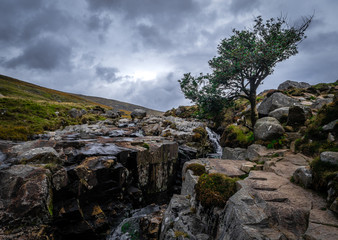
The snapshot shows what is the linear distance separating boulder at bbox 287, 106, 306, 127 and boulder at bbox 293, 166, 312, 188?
1004 cm

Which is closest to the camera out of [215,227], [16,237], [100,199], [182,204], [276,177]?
[215,227]

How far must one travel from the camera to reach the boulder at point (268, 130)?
1474 centimetres

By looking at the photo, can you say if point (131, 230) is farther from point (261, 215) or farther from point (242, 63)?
point (242, 63)

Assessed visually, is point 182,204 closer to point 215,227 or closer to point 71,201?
point 215,227

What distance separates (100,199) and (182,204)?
21.0 ft

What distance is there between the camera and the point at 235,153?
17797mm

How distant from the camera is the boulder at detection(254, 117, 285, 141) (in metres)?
14.7

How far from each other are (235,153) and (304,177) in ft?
35.6

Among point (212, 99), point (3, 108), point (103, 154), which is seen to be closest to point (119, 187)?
point (103, 154)

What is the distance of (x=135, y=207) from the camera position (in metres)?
13.2

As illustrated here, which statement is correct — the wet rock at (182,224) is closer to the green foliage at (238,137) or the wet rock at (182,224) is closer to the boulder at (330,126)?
the boulder at (330,126)

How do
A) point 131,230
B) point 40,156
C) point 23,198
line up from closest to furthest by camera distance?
point 23,198, point 131,230, point 40,156

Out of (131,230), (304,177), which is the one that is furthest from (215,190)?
(131,230)

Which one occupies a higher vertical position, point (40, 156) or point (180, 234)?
point (40, 156)
